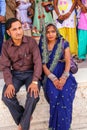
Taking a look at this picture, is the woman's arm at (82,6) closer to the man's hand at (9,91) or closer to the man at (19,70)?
the man at (19,70)

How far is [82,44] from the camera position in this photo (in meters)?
4.88

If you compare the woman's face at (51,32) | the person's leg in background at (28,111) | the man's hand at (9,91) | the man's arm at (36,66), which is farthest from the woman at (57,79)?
the man's hand at (9,91)

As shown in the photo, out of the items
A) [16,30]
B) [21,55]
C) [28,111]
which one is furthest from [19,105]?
[16,30]

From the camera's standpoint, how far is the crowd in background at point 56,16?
4688 mm

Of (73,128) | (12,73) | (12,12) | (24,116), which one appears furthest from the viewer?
(12,12)

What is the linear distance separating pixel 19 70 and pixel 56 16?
1.70 metres

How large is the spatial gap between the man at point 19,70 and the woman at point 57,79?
123 millimetres

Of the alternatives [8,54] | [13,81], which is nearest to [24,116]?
[13,81]

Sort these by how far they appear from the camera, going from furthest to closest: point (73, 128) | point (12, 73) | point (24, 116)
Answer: point (73, 128), point (12, 73), point (24, 116)

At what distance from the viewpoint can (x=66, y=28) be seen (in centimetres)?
488

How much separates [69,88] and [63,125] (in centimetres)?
38

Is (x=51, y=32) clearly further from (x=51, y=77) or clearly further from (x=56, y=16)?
(x=56, y=16)

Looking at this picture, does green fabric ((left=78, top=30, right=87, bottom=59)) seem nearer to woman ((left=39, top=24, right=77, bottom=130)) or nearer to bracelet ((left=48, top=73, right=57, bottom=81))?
woman ((left=39, top=24, right=77, bottom=130))

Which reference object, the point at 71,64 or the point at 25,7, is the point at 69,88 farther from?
the point at 25,7
